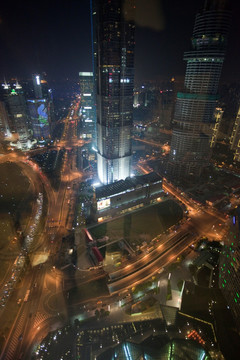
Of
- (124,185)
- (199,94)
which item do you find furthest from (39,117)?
(199,94)

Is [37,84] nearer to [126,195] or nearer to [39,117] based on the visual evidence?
[39,117]

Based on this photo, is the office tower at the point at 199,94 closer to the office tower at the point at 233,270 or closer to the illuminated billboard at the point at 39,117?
the office tower at the point at 233,270

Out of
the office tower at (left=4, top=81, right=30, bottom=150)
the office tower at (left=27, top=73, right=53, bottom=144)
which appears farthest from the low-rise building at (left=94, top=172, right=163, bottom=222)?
the office tower at (left=4, top=81, right=30, bottom=150)

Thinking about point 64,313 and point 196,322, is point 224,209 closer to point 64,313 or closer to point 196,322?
point 196,322

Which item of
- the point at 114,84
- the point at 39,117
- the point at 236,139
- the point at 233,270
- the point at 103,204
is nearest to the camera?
the point at 233,270

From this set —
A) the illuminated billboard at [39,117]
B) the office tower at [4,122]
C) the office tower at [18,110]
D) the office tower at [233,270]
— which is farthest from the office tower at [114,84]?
the office tower at [4,122]

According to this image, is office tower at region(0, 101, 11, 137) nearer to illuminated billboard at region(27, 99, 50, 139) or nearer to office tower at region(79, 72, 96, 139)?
illuminated billboard at region(27, 99, 50, 139)

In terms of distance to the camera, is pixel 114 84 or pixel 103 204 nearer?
pixel 103 204
